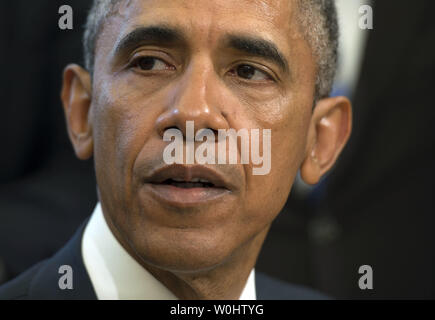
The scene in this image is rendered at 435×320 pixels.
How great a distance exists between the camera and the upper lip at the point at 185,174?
76.3 inches

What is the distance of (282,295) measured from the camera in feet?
9.47

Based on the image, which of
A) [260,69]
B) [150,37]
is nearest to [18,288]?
[150,37]

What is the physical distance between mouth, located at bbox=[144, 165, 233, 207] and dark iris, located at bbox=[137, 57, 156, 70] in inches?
13.8

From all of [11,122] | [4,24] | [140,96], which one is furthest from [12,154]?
[140,96]

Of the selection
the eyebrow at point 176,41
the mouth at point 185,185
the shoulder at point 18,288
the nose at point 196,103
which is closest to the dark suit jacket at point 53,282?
the shoulder at point 18,288

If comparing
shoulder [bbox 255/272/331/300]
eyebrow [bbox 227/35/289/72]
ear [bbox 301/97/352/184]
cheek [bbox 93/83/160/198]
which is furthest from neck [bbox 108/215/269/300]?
eyebrow [bbox 227/35/289/72]

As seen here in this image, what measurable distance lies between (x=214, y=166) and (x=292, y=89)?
422mm

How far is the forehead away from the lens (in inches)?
79.7

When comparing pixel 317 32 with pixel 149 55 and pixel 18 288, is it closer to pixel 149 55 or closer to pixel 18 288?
pixel 149 55

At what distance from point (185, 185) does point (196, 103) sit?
23cm

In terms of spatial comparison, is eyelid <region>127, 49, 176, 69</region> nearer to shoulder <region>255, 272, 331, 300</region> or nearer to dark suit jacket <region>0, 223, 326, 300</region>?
dark suit jacket <region>0, 223, 326, 300</region>

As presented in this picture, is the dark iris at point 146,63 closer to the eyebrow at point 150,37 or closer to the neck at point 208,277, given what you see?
the eyebrow at point 150,37

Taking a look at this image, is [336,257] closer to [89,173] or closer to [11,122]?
[89,173]

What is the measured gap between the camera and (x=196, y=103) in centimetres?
195
